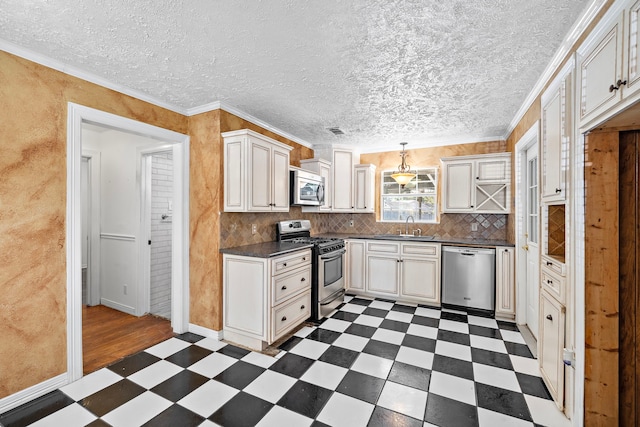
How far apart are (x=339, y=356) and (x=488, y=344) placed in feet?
5.10

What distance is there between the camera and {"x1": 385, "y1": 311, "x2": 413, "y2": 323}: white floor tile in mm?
3544

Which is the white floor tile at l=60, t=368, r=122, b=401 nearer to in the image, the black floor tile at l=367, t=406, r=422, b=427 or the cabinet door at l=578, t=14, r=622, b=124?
the black floor tile at l=367, t=406, r=422, b=427

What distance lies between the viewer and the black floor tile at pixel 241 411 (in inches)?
71.2

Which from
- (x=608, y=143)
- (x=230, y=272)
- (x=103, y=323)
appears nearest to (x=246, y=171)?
(x=230, y=272)

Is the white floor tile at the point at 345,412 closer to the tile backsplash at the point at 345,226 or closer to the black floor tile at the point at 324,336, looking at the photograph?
the black floor tile at the point at 324,336

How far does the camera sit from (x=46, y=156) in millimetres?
2102

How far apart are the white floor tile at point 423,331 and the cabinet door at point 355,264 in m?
1.25

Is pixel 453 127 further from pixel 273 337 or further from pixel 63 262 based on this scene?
pixel 63 262

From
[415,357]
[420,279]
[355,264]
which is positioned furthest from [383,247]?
[415,357]

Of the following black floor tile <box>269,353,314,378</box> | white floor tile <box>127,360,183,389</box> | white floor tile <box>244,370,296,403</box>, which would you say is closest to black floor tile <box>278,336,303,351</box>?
black floor tile <box>269,353,314,378</box>

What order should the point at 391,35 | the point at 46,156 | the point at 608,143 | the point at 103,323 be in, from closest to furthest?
the point at 608,143
the point at 391,35
the point at 46,156
the point at 103,323

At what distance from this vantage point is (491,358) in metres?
2.60

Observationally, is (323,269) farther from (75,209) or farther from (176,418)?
(75,209)

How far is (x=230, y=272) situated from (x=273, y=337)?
0.79 m
